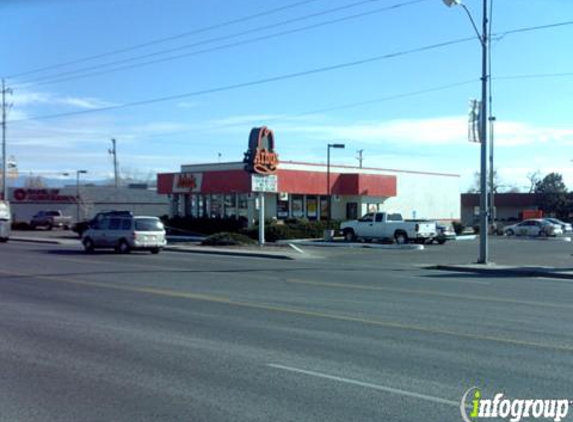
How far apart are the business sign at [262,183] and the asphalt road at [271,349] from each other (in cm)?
2017

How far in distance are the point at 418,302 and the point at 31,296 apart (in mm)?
8164

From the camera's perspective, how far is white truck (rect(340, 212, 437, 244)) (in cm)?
4122

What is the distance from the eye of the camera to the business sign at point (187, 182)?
51.1 meters

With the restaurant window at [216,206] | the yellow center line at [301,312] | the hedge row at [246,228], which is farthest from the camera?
the restaurant window at [216,206]

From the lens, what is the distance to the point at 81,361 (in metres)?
8.68

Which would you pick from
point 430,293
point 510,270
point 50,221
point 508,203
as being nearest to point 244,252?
point 510,270

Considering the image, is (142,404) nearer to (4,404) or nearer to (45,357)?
(4,404)

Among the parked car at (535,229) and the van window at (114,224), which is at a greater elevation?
the van window at (114,224)

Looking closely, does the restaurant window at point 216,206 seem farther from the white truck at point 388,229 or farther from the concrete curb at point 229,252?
the concrete curb at point 229,252

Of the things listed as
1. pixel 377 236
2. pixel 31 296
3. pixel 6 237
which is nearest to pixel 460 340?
pixel 31 296

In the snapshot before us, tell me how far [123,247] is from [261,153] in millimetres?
10511

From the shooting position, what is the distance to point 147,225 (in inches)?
1255

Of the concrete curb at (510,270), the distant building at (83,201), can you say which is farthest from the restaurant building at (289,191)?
the distant building at (83,201)

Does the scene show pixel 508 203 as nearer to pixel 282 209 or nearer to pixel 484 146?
→ pixel 282 209
